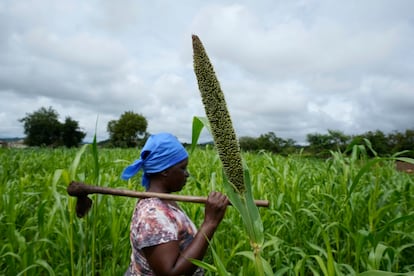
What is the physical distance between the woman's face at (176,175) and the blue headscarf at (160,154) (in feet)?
0.10

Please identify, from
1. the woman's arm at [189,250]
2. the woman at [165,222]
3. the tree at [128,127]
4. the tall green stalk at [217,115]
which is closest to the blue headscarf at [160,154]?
the woman at [165,222]

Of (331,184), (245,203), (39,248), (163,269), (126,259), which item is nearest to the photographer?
(245,203)

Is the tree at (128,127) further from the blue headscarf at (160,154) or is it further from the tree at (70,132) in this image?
the blue headscarf at (160,154)

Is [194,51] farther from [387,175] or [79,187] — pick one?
[387,175]

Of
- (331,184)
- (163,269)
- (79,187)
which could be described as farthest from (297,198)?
(79,187)

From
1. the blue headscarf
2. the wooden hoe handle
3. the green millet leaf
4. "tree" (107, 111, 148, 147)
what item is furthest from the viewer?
"tree" (107, 111, 148, 147)

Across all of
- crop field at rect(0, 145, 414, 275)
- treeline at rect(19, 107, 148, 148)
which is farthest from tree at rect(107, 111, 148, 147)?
crop field at rect(0, 145, 414, 275)

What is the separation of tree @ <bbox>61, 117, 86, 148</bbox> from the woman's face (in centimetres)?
6171

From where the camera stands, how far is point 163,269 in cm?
162

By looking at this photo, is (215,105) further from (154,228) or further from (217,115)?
(154,228)

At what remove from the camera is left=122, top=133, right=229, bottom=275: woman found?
1621mm

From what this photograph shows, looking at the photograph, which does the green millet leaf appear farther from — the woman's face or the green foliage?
the green foliage

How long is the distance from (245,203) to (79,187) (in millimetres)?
1116

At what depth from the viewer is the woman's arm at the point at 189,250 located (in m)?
1.61
